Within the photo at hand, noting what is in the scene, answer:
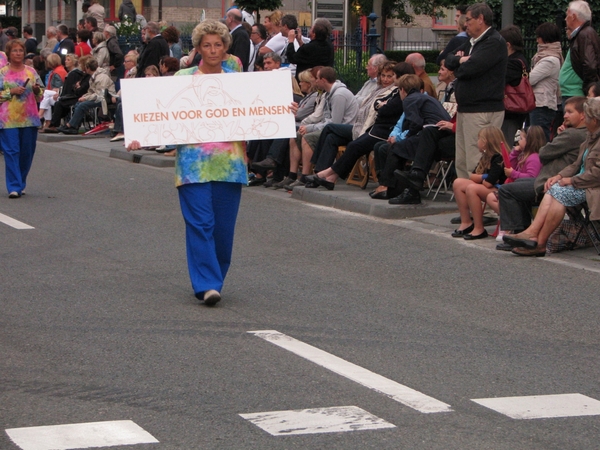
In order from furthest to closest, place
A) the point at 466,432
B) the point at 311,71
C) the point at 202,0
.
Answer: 1. the point at 202,0
2. the point at 311,71
3. the point at 466,432

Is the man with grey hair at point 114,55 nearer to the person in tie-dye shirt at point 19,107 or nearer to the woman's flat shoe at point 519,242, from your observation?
the person in tie-dye shirt at point 19,107

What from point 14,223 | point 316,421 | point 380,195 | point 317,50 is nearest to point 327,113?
point 380,195

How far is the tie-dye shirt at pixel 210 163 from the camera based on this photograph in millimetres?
8086

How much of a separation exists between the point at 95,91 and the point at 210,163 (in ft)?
53.6

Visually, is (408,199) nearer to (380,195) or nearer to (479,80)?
(380,195)

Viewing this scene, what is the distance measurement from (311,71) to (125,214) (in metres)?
4.08

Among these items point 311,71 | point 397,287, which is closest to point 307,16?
point 311,71

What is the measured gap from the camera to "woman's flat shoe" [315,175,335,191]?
14469 mm

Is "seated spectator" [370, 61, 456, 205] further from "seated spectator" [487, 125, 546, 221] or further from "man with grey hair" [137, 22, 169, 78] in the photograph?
"man with grey hair" [137, 22, 169, 78]

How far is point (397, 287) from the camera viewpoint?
893 centimetres

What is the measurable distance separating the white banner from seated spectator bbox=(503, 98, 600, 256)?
3.10 meters

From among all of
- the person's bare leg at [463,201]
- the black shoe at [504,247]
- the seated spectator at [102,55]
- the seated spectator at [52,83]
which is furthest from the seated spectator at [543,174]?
the seated spectator at [52,83]

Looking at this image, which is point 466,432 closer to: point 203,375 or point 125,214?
point 203,375

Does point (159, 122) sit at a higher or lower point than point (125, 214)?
higher
